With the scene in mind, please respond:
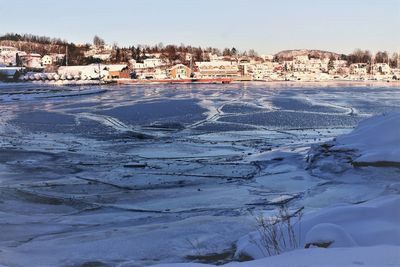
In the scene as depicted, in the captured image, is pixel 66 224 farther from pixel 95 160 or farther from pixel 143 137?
pixel 143 137

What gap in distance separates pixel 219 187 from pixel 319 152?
3524mm

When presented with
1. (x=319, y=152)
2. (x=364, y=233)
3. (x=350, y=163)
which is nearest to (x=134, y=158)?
(x=319, y=152)

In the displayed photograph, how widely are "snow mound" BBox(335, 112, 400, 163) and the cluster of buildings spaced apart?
105 metres

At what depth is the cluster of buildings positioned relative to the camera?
131 metres

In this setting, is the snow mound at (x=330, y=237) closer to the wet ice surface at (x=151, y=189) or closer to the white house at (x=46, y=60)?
the wet ice surface at (x=151, y=189)

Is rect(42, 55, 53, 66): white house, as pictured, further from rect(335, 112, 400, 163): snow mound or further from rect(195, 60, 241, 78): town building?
rect(335, 112, 400, 163): snow mound

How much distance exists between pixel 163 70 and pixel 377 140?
13864 centimetres

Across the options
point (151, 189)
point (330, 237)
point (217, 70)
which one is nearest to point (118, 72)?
point (217, 70)

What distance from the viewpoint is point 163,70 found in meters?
148

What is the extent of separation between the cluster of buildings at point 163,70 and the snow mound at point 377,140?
104830 mm

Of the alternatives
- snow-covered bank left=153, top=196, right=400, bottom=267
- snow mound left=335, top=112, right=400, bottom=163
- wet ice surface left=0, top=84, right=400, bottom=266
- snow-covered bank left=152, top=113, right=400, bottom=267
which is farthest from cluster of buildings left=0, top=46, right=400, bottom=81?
snow-covered bank left=153, top=196, right=400, bottom=267

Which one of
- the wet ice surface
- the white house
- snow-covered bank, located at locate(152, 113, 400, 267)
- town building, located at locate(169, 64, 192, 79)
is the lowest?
the wet ice surface

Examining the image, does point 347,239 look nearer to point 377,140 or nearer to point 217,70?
point 377,140

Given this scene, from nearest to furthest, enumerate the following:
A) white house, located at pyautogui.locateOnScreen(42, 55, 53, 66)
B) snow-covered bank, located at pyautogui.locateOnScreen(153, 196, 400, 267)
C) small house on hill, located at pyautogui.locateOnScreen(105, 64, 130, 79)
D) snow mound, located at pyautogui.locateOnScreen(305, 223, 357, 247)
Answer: snow-covered bank, located at pyautogui.locateOnScreen(153, 196, 400, 267), snow mound, located at pyautogui.locateOnScreen(305, 223, 357, 247), small house on hill, located at pyautogui.locateOnScreen(105, 64, 130, 79), white house, located at pyautogui.locateOnScreen(42, 55, 53, 66)
